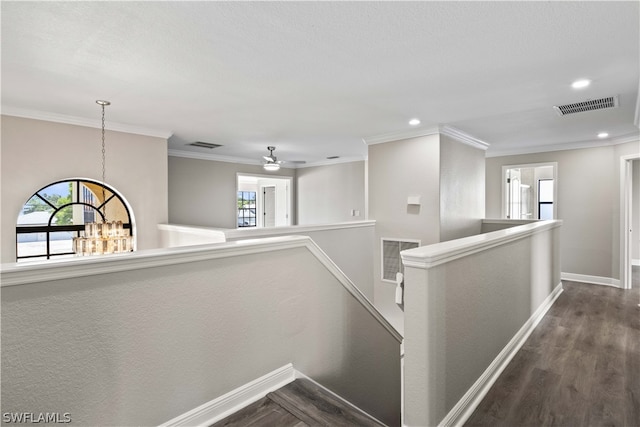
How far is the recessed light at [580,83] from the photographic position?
2982 mm

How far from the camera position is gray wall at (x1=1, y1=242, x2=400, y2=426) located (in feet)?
4.38

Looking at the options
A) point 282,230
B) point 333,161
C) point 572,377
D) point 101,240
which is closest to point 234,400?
point 282,230

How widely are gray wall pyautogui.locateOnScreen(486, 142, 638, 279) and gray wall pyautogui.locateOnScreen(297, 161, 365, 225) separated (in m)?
3.60

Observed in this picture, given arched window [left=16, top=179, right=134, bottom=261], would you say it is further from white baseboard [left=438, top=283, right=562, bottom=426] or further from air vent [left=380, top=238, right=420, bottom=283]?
white baseboard [left=438, top=283, right=562, bottom=426]

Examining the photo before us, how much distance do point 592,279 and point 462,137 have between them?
3537mm

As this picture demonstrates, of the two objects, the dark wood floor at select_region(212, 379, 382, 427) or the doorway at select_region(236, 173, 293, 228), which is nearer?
the dark wood floor at select_region(212, 379, 382, 427)

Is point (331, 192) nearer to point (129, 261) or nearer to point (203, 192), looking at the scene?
point (203, 192)

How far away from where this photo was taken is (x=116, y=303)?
152cm

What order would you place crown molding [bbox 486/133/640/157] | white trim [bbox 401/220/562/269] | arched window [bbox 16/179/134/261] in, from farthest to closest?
crown molding [bbox 486/133/640/157]
arched window [bbox 16/179/134/261]
white trim [bbox 401/220/562/269]

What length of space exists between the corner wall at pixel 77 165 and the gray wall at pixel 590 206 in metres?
6.78

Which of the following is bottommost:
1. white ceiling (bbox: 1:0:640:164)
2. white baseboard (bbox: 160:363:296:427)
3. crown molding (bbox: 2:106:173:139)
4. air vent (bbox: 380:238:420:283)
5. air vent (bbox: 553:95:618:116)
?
white baseboard (bbox: 160:363:296:427)

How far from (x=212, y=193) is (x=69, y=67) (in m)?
4.55

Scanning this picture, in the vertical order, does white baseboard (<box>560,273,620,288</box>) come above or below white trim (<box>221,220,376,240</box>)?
below

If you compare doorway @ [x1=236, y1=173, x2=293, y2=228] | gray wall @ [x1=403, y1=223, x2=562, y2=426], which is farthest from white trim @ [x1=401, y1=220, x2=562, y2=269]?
doorway @ [x1=236, y1=173, x2=293, y2=228]
